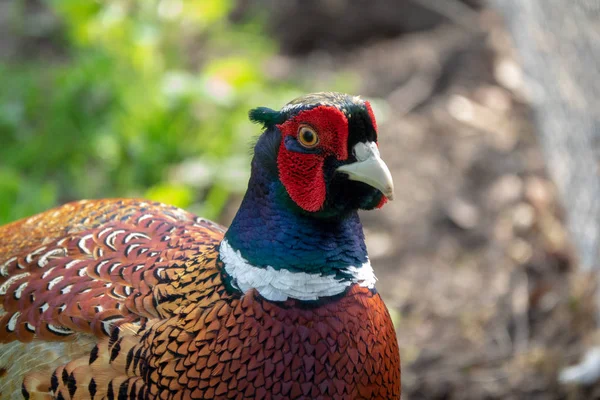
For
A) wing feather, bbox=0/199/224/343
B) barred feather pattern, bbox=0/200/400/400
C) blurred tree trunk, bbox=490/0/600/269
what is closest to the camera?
barred feather pattern, bbox=0/200/400/400

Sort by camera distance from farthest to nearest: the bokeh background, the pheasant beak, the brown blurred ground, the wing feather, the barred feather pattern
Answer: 1. the bokeh background
2. the brown blurred ground
3. the wing feather
4. the barred feather pattern
5. the pheasant beak

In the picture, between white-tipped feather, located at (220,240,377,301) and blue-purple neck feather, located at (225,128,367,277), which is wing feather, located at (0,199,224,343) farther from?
blue-purple neck feather, located at (225,128,367,277)

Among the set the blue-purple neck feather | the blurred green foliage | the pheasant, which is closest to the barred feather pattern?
the pheasant

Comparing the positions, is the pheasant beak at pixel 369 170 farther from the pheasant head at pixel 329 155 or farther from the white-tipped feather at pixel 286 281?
the white-tipped feather at pixel 286 281

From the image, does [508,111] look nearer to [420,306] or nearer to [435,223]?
[435,223]

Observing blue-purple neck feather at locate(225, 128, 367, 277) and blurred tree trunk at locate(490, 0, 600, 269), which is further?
blurred tree trunk at locate(490, 0, 600, 269)

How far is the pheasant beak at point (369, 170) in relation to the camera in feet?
6.35

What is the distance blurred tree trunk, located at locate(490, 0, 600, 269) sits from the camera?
3.38 metres

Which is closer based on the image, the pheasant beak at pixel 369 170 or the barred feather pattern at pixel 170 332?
the pheasant beak at pixel 369 170

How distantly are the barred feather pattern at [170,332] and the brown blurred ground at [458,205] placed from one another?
168 cm

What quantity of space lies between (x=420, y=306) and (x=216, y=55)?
3456 mm

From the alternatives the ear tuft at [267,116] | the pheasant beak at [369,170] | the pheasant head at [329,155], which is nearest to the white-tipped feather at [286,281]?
the pheasant head at [329,155]

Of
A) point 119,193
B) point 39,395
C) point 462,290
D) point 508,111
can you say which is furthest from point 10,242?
point 508,111

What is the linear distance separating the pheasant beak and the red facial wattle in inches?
1.4
